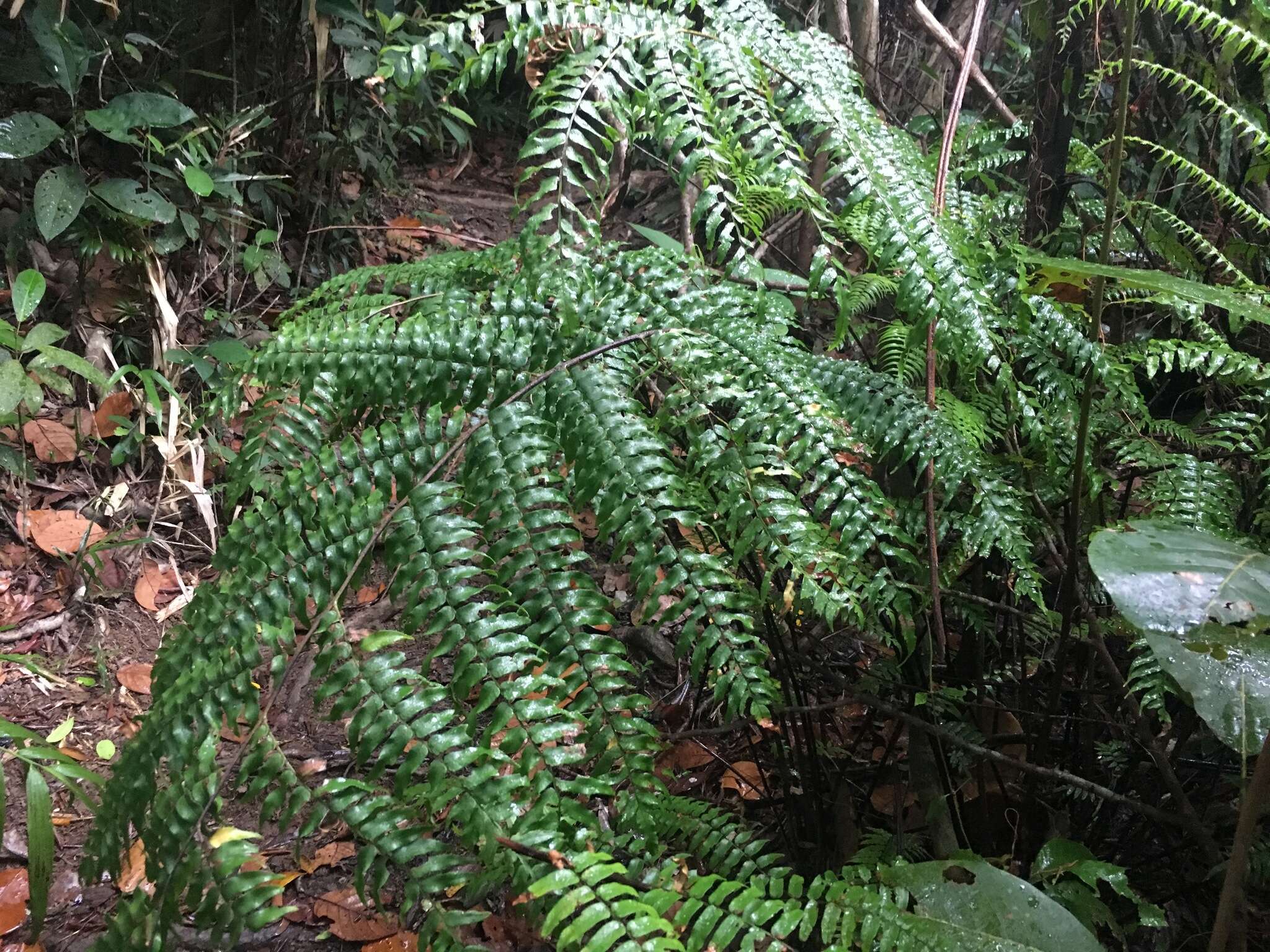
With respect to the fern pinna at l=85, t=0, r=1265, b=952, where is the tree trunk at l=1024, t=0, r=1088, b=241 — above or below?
above

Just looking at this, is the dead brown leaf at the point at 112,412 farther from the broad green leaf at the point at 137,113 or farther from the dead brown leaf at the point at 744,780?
the dead brown leaf at the point at 744,780

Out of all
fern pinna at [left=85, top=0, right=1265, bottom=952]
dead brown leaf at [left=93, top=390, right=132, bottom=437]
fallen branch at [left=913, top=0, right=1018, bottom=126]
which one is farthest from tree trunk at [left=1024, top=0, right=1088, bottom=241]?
dead brown leaf at [left=93, top=390, right=132, bottom=437]

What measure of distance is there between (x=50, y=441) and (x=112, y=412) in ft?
0.72

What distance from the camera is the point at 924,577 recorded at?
1.68 m

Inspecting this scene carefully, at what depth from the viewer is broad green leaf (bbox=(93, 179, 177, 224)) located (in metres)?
2.94

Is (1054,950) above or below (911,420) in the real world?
below

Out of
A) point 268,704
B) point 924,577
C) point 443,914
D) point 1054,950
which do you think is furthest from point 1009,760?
point 268,704

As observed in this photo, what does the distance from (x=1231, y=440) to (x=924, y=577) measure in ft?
2.85

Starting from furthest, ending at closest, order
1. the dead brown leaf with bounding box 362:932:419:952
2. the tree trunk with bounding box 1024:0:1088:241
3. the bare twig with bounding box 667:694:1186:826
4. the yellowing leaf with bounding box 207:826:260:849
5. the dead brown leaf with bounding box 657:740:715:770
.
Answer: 1. the dead brown leaf with bounding box 657:740:715:770
2. the tree trunk with bounding box 1024:0:1088:241
3. the dead brown leaf with bounding box 362:932:419:952
4. the bare twig with bounding box 667:694:1186:826
5. the yellowing leaf with bounding box 207:826:260:849

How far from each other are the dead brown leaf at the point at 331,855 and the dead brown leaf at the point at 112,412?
181cm

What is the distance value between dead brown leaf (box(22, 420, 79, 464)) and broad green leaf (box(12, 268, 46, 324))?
1.30 ft

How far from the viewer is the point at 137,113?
2.96m

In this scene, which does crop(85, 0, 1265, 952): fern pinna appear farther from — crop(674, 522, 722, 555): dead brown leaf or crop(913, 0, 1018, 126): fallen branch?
crop(913, 0, 1018, 126): fallen branch

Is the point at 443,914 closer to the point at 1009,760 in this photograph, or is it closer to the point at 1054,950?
the point at 1054,950
